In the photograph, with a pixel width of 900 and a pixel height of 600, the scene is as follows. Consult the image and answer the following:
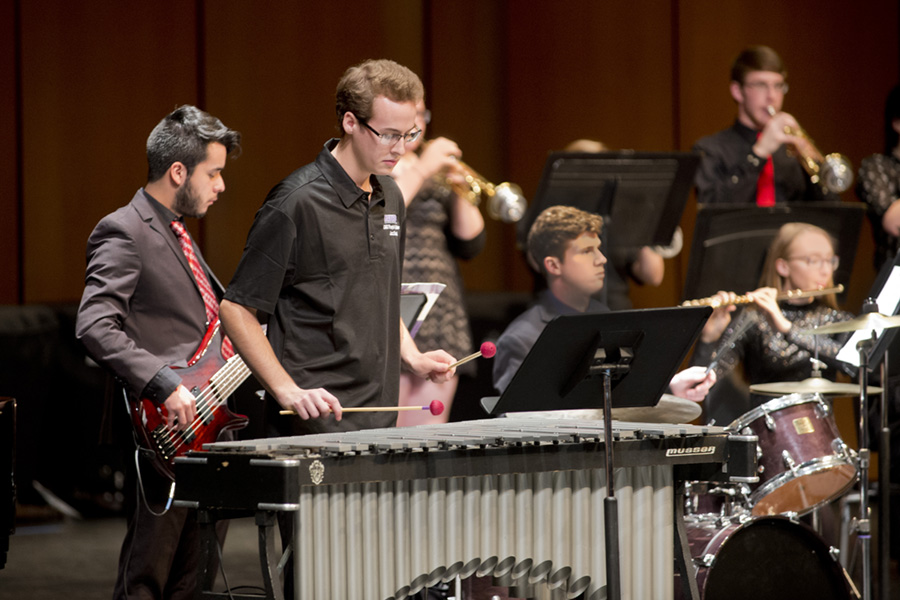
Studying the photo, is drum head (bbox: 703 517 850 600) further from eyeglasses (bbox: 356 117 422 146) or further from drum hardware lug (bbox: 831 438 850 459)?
eyeglasses (bbox: 356 117 422 146)

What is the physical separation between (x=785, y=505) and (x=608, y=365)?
153 centimetres

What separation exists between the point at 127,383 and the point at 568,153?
2.00 m

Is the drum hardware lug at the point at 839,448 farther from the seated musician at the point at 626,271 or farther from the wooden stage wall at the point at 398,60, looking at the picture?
the wooden stage wall at the point at 398,60

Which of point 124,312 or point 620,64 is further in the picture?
point 620,64

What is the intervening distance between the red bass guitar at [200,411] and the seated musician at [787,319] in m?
2.01

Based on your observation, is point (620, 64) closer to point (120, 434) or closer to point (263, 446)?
point (120, 434)

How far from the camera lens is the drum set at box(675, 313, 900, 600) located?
3.80 m

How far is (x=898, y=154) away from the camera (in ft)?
18.5

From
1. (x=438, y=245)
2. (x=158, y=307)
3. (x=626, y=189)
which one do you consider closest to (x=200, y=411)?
(x=158, y=307)

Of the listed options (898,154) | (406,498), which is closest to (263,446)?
(406,498)

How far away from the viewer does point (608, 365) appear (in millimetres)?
3008

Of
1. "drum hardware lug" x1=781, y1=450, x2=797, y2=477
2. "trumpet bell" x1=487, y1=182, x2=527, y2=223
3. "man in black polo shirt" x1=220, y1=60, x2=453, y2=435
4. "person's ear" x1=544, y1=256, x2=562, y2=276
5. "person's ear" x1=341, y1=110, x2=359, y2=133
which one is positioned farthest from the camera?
"trumpet bell" x1=487, y1=182, x2=527, y2=223

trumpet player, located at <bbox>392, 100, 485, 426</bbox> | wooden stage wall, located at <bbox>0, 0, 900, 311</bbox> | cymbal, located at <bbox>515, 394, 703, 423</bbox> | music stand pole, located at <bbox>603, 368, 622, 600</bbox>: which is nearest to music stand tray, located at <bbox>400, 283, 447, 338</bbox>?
cymbal, located at <bbox>515, 394, 703, 423</bbox>

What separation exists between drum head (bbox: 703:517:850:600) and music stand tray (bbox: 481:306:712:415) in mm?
888
